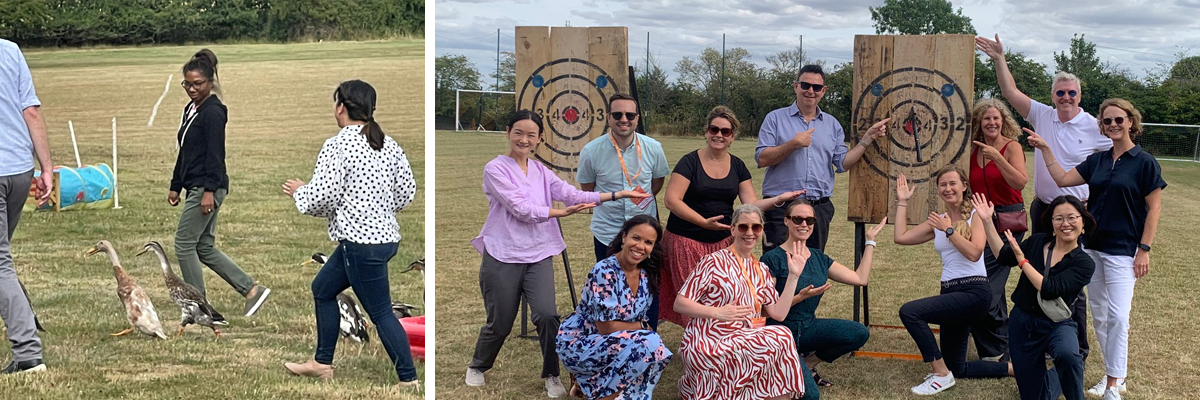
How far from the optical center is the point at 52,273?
8.00 m

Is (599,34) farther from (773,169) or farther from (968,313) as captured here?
(968,313)

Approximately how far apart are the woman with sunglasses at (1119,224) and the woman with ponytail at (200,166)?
4585mm

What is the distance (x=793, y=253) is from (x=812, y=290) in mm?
202

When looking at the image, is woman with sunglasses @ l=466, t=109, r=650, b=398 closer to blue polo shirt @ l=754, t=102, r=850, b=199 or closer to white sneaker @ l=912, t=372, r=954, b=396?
blue polo shirt @ l=754, t=102, r=850, b=199

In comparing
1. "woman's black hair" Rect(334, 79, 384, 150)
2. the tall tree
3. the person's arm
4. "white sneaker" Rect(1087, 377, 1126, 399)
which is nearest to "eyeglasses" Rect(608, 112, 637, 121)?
"woman's black hair" Rect(334, 79, 384, 150)

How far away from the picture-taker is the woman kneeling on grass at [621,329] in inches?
203

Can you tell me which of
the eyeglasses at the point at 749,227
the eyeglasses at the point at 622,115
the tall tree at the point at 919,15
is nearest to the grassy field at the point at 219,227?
the eyeglasses at the point at 622,115

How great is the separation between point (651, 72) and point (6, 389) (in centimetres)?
2196

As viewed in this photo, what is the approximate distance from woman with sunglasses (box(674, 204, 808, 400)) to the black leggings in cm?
89

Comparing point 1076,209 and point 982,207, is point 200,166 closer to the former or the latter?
point 982,207

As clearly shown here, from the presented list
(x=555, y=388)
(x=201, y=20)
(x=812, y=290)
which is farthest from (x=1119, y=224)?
(x=201, y=20)

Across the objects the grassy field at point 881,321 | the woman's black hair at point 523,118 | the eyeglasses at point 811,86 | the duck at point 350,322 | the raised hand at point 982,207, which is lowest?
the grassy field at point 881,321

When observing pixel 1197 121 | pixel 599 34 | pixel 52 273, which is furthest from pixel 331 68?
pixel 1197 121

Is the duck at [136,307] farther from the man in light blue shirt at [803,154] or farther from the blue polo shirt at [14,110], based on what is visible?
the man in light blue shirt at [803,154]
